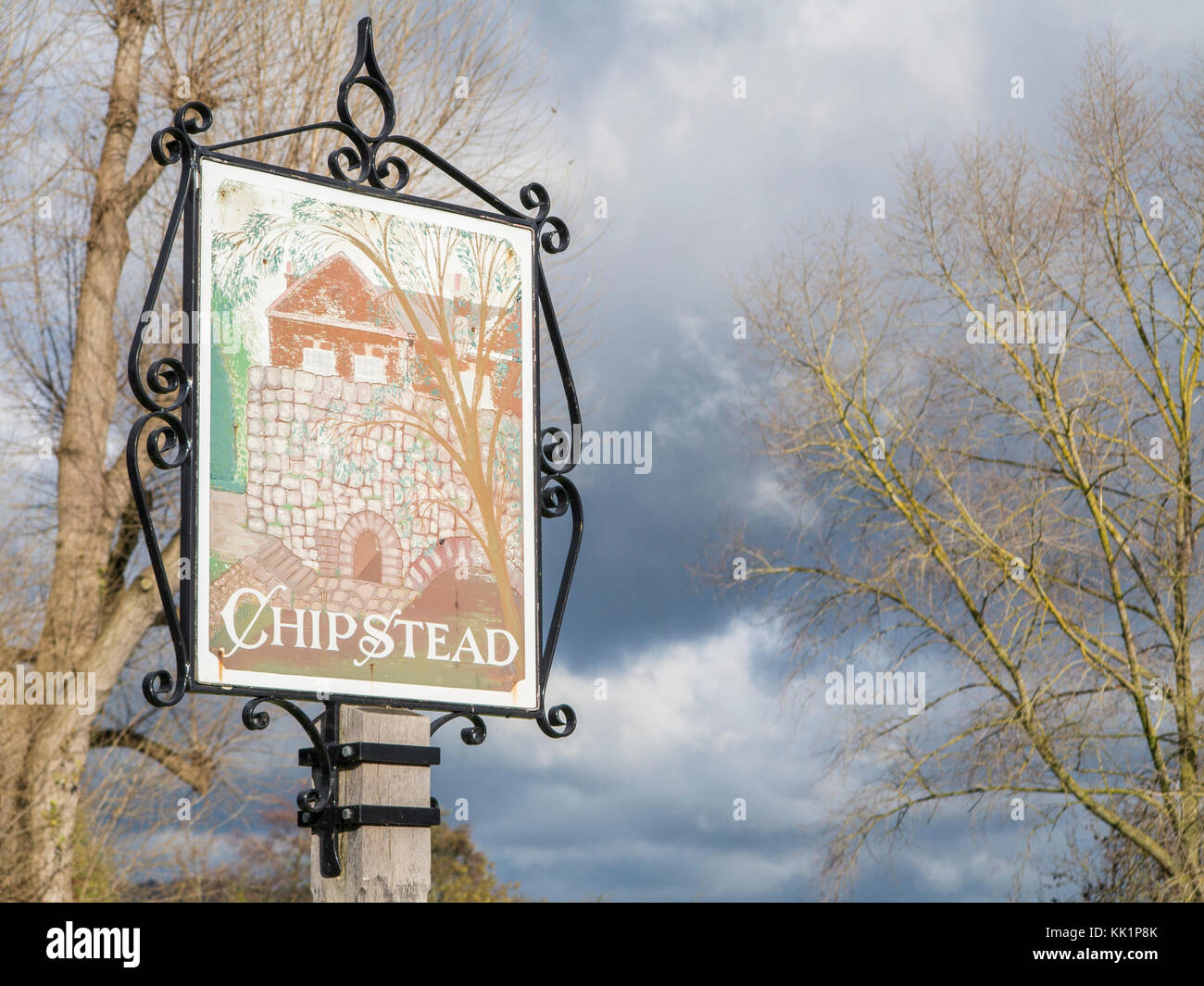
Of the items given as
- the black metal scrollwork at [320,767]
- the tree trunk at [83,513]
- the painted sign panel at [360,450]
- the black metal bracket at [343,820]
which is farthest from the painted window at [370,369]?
the tree trunk at [83,513]

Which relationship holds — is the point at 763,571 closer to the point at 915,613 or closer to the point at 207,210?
Answer: the point at 915,613

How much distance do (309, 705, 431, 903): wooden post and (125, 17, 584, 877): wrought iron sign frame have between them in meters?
0.03

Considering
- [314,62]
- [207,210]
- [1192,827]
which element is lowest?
[1192,827]

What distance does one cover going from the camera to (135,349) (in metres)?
3.11

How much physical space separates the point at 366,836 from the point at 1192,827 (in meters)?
7.86

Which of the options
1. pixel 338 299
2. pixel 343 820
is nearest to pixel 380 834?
pixel 343 820

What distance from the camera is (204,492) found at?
10.3 feet

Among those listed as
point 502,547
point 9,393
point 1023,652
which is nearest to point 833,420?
point 1023,652

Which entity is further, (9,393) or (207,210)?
(9,393)

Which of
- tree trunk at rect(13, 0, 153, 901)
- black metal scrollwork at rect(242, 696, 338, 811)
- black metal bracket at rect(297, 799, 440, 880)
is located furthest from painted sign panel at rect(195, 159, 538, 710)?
tree trunk at rect(13, 0, 153, 901)

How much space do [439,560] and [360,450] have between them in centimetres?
36

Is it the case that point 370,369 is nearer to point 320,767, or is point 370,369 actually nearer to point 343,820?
point 320,767

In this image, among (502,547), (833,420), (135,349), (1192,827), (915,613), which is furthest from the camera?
(833,420)

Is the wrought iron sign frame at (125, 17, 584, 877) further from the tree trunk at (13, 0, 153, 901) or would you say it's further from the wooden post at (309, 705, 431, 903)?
the tree trunk at (13, 0, 153, 901)
